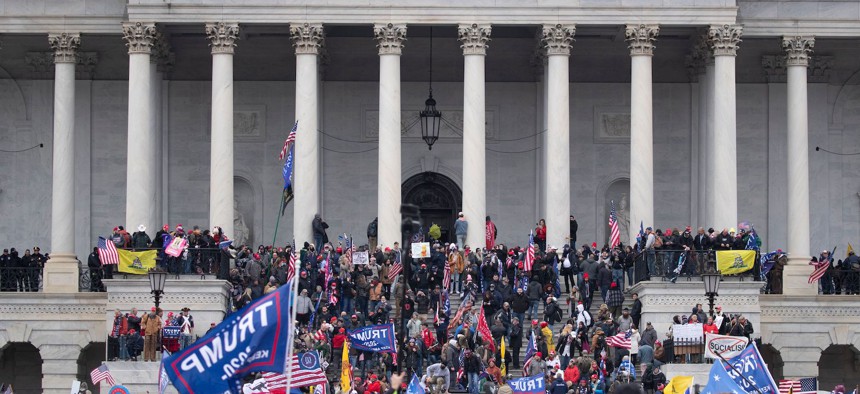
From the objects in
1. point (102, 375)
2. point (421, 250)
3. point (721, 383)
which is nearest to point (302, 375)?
point (102, 375)

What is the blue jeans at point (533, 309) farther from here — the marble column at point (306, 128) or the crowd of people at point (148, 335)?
the crowd of people at point (148, 335)

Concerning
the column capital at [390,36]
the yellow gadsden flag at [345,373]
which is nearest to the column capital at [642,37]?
the column capital at [390,36]

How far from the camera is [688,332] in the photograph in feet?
199

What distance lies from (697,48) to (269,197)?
16148 millimetres

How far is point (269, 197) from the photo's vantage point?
78125 millimetres

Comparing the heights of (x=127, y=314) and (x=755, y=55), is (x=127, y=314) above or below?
below

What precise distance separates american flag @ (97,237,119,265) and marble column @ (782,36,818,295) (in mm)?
22471

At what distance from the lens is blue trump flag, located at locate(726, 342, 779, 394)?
4078cm

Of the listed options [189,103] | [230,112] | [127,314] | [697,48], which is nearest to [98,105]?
[189,103]

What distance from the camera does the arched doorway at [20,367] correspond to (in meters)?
70.9

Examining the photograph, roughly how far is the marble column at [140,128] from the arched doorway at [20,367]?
5.27m

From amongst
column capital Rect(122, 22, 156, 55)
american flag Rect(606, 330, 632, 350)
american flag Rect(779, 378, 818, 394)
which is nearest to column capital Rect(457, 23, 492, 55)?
column capital Rect(122, 22, 156, 55)

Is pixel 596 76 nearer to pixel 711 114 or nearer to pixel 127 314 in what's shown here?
pixel 711 114

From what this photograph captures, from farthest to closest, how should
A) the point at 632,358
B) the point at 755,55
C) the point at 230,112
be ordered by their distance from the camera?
the point at 755,55
the point at 230,112
the point at 632,358
